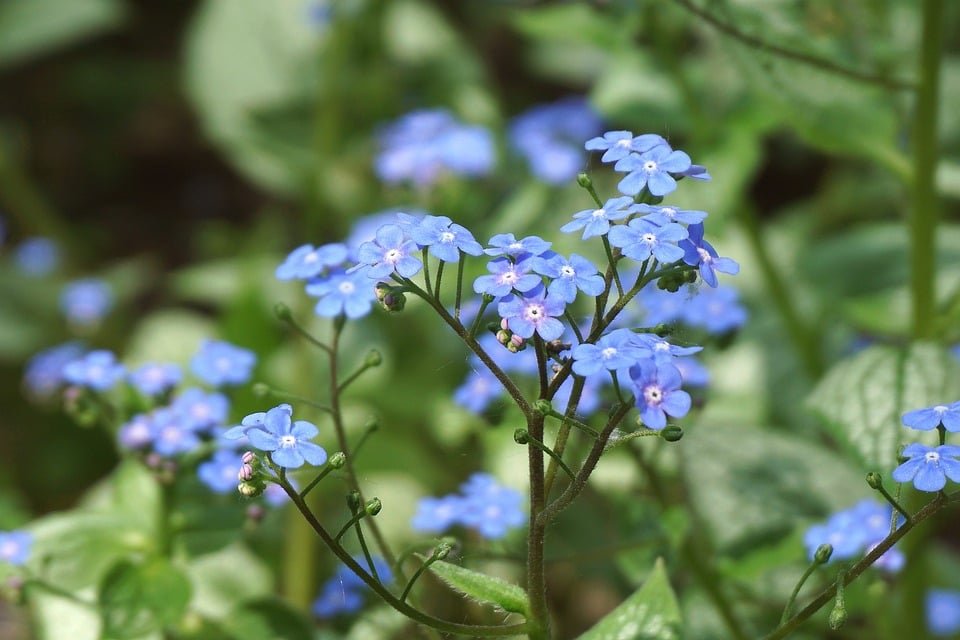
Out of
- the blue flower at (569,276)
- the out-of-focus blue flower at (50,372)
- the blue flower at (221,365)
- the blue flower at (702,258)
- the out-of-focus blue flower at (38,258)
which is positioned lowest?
the blue flower at (569,276)

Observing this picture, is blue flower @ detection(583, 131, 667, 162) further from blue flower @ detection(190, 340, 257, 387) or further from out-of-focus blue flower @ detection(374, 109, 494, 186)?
out-of-focus blue flower @ detection(374, 109, 494, 186)

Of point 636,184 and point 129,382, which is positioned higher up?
point 129,382

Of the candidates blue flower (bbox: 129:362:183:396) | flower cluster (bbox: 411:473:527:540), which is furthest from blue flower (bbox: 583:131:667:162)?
blue flower (bbox: 129:362:183:396)

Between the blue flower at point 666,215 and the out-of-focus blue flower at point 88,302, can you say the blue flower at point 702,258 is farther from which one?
the out-of-focus blue flower at point 88,302

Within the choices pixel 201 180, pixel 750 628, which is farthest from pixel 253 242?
pixel 750 628

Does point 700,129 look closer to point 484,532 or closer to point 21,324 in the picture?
point 484,532

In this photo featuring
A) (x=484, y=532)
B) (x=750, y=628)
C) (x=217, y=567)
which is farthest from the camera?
(x=217, y=567)

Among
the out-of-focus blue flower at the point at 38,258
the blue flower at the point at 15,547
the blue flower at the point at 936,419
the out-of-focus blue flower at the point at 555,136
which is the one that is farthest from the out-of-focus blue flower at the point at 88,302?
the blue flower at the point at 936,419
